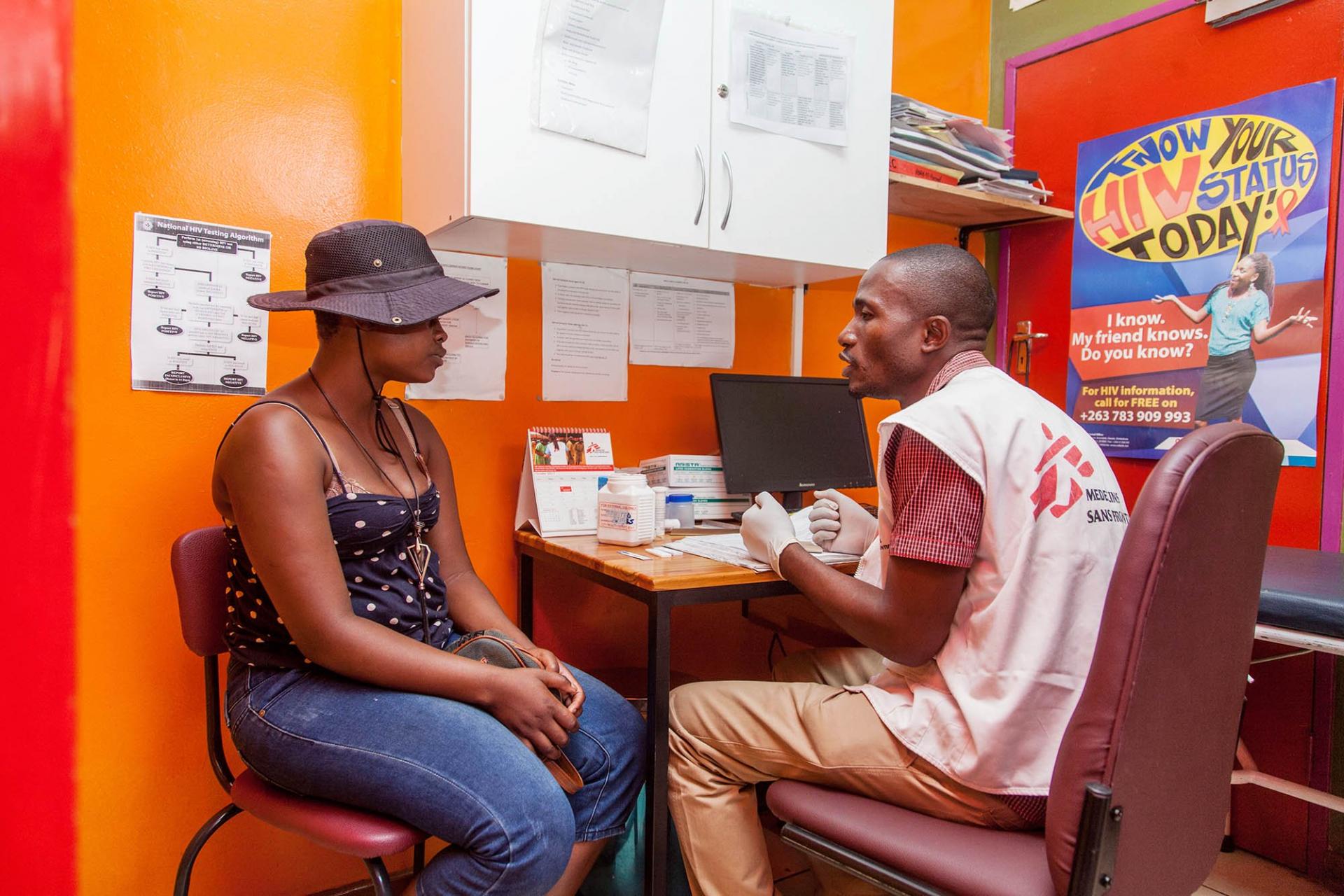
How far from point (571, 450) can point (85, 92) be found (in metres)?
1.14

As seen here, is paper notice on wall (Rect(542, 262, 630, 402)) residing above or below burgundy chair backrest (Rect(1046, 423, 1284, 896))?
above

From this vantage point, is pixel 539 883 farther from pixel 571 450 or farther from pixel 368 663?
pixel 571 450

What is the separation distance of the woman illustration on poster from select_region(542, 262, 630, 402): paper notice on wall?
60.5 inches

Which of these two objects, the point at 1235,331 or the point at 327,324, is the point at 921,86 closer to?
the point at 1235,331

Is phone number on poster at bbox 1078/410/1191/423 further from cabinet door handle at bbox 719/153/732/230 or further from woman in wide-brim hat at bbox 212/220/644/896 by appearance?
woman in wide-brim hat at bbox 212/220/644/896

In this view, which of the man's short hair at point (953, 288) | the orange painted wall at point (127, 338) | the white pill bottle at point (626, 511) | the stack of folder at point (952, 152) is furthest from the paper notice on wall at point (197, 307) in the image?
the stack of folder at point (952, 152)

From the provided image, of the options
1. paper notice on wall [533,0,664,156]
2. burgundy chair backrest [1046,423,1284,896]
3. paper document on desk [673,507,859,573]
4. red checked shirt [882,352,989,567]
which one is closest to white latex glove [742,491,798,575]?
paper document on desk [673,507,859,573]

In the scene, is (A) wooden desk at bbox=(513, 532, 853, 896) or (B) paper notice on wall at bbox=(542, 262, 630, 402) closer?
(A) wooden desk at bbox=(513, 532, 853, 896)

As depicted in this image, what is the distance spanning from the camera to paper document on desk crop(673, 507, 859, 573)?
5.24 ft

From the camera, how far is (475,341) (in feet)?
6.41

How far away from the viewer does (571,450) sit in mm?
1928

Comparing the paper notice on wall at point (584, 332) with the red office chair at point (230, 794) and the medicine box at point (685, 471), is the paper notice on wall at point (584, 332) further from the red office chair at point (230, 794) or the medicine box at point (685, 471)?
the red office chair at point (230, 794)

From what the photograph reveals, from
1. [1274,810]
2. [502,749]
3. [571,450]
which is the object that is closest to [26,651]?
[502,749]

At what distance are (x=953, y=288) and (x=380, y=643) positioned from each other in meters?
1.11
